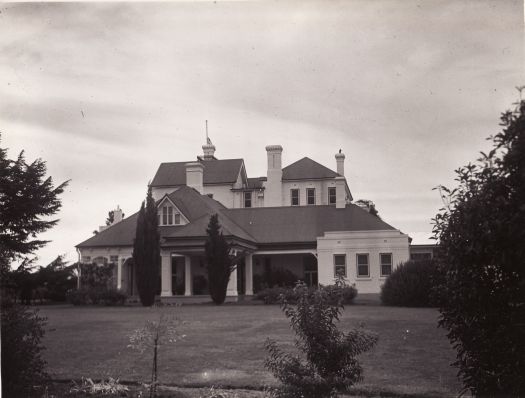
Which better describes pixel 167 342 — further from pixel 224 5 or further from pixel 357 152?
pixel 224 5

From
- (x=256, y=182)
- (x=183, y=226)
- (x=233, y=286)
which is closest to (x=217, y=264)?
(x=233, y=286)

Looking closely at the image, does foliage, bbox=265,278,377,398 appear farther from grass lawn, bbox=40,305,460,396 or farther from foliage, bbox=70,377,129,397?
foliage, bbox=70,377,129,397

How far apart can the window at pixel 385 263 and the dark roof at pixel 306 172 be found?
13.8 m

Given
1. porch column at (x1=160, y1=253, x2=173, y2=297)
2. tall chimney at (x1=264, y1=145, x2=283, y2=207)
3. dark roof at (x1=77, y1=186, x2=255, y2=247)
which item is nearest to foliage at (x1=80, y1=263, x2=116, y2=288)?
porch column at (x1=160, y1=253, x2=173, y2=297)

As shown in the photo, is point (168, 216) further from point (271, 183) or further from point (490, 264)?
point (490, 264)

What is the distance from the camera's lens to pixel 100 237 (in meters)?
28.6

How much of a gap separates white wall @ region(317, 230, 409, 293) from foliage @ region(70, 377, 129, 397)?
1522 centimetres

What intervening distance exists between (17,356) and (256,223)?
2219cm

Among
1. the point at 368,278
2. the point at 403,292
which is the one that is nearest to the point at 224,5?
the point at 403,292

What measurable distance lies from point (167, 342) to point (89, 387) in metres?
2.87

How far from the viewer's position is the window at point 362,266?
2261 centimetres

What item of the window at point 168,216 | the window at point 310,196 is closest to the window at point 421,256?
the window at point 168,216

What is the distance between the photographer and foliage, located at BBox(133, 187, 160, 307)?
2159cm

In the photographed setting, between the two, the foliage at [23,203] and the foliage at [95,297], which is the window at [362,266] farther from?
the foliage at [23,203]
